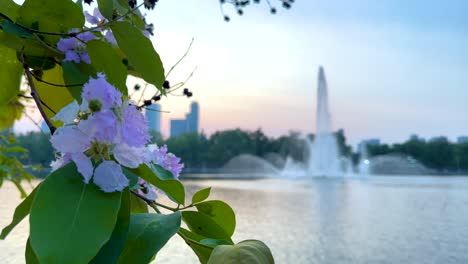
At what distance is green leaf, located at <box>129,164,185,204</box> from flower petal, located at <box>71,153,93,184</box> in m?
0.04

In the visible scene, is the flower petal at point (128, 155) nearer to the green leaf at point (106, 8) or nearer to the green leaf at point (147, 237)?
the green leaf at point (147, 237)

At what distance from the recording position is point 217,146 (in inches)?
1670

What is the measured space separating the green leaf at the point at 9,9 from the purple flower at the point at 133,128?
15 centimetres

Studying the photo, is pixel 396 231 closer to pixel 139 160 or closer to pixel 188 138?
pixel 139 160

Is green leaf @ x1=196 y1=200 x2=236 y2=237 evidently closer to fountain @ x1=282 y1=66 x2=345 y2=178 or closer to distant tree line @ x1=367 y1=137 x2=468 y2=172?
fountain @ x1=282 y1=66 x2=345 y2=178

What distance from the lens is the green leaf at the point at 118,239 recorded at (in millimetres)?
277

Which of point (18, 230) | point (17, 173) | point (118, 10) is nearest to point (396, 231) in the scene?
point (18, 230)

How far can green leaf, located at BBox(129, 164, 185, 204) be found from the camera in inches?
13.2

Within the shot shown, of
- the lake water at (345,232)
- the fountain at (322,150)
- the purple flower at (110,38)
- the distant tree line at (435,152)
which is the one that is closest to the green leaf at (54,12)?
the purple flower at (110,38)

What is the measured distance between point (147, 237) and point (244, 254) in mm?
73

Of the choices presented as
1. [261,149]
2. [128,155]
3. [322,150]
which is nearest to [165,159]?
[128,155]

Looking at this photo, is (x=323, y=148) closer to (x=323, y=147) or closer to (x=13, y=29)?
(x=323, y=147)

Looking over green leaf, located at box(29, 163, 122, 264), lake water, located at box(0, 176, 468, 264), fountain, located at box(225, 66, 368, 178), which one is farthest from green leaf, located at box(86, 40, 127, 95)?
fountain, located at box(225, 66, 368, 178)

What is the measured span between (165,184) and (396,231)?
241 inches
